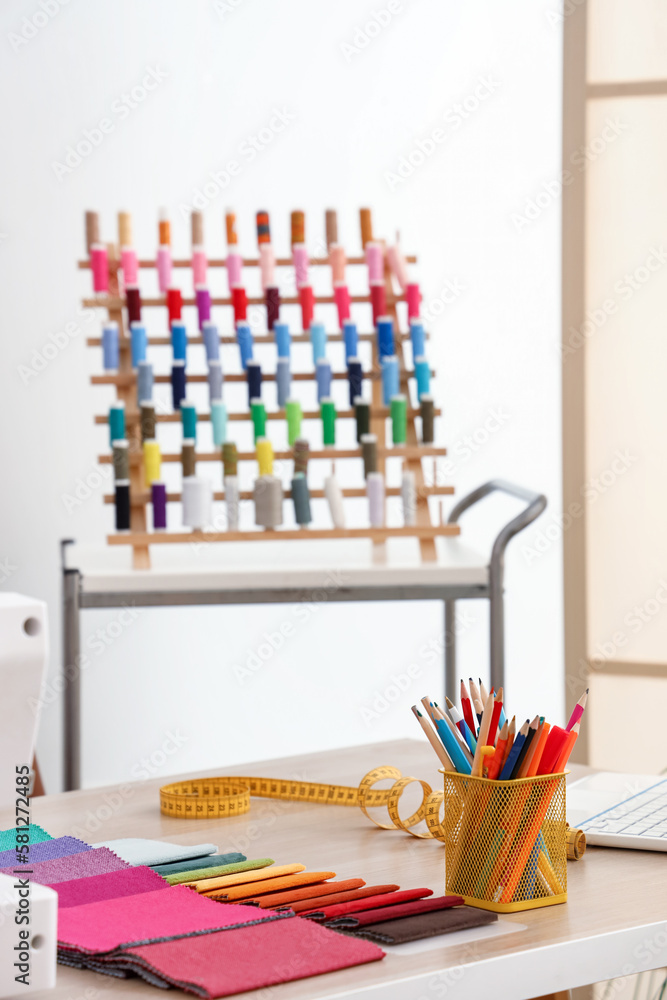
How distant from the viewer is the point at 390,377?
2.73 meters

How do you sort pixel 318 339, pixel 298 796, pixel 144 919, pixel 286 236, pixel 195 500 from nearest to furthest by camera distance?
pixel 144 919 → pixel 298 796 → pixel 195 500 → pixel 318 339 → pixel 286 236

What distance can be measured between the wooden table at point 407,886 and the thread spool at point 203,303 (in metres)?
1.50

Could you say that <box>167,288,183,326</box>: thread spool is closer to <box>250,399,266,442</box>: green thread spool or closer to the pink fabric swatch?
<box>250,399,266,442</box>: green thread spool

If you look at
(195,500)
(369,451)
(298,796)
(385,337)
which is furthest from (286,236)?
(298,796)

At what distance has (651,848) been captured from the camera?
1103mm

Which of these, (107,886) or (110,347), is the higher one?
(110,347)

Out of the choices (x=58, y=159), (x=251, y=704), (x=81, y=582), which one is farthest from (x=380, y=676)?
(x=58, y=159)

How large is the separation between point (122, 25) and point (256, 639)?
203 centimetres

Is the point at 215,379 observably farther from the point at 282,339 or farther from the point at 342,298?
the point at 342,298

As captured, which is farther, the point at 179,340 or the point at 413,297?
the point at 413,297

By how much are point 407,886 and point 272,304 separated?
1.99m

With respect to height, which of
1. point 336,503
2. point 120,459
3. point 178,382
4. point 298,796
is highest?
point 178,382

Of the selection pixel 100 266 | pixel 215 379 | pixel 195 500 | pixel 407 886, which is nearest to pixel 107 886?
pixel 407 886

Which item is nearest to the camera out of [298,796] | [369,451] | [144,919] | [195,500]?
[144,919]
